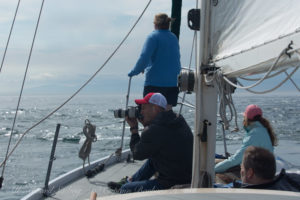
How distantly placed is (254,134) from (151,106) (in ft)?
3.00

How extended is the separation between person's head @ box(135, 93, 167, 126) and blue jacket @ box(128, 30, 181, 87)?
2.89ft

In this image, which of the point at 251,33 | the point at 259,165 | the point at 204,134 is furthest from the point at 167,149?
the point at 251,33

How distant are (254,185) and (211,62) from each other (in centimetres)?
78

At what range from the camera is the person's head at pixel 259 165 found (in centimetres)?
186

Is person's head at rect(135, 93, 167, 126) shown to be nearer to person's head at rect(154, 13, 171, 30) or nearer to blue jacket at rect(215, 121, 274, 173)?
blue jacket at rect(215, 121, 274, 173)

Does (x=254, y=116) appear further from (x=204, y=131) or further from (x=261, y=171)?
(x=261, y=171)

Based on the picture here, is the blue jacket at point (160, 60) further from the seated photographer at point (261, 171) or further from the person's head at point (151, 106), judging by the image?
the seated photographer at point (261, 171)

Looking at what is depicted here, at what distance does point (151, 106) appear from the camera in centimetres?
300

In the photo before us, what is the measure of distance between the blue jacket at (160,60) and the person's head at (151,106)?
880 millimetres

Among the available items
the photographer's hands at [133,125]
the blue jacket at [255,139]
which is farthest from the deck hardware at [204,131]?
the blue jacket at [255,139]

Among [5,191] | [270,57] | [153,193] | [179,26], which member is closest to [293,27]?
[270,57]

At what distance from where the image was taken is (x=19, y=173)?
335 inches

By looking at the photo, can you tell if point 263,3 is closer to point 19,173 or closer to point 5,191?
point 5,191

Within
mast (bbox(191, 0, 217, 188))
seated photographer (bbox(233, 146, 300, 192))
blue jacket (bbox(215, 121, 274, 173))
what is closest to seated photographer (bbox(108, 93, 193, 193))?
mast (bbox(191, 0, 217, 188))
